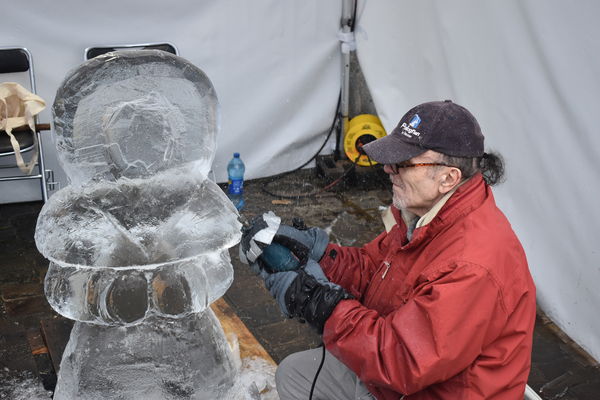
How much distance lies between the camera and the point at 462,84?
3.83m

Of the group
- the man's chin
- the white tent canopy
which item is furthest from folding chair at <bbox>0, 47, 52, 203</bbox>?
the man's chin

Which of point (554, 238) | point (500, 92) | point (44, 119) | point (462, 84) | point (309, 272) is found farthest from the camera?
point (44, 119)

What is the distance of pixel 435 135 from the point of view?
1654mm

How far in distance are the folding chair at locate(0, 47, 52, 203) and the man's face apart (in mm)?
2976

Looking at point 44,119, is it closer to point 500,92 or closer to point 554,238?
point 500,92

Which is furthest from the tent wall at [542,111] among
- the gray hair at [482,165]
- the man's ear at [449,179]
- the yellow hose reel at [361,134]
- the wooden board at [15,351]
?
the wooden board at [15,351]

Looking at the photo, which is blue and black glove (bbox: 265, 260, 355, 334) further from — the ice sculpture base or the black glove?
the ice sculpture base

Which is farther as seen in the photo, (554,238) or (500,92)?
(500,92)

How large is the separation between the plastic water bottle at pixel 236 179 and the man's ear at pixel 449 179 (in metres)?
3.32

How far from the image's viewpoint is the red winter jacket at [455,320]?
4.76 ft

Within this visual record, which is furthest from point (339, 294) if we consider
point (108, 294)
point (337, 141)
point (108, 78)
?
point (337, 141)

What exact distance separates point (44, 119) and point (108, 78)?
11.7ft

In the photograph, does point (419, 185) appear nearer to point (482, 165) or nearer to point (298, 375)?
point (482, 165)

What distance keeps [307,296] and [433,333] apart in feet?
1.42
